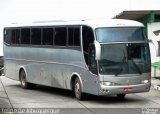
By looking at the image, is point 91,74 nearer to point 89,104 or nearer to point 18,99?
→ point 89,104

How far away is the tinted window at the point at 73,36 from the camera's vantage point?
17.9 meters

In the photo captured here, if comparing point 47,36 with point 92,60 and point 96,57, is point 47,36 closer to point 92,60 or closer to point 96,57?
point 92,60

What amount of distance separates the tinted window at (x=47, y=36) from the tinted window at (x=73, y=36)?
137cm

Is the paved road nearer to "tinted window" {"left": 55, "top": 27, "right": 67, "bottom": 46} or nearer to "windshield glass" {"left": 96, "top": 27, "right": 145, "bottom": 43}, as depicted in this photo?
"tinted window" {"left": 55, "top": 27, "right": 67, "bottom": 46}

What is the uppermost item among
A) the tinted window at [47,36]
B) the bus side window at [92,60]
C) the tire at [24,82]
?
the tinted window at [47,36]

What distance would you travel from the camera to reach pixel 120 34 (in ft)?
56.1

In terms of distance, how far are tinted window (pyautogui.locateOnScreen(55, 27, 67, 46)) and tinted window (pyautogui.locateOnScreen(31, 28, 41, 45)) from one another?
5.00ft

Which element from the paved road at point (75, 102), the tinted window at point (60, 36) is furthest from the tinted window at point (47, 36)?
the paved road at point (75, 102)

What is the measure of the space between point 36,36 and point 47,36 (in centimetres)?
101

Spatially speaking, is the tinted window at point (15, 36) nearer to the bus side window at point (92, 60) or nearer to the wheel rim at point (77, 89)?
the wheel rim at point (77, 89)

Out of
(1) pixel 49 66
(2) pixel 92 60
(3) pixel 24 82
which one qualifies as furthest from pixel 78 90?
(3) pixel 24 82

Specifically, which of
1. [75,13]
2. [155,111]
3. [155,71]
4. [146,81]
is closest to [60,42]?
[146,81]

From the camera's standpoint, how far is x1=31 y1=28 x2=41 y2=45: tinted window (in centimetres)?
2069

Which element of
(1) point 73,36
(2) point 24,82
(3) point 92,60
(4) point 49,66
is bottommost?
(2) point 24,82
